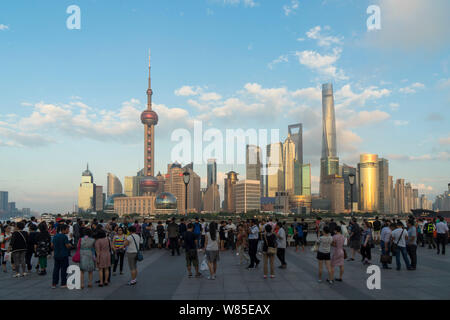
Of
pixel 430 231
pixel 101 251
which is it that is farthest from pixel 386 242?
pixel 101 251

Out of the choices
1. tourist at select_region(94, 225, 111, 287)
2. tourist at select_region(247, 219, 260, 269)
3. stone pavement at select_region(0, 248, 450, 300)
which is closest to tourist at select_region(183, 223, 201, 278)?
stone pavement at select_region(0, 248, 450, 300)

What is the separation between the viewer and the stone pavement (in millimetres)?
9570

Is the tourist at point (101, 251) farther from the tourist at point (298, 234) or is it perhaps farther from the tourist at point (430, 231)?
the tourist at point (430, 231)

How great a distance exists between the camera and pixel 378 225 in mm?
17469

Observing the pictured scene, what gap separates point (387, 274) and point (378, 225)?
17.7 ft

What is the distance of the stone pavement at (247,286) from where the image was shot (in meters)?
9.57

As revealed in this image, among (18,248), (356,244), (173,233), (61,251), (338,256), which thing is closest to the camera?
(61,251)

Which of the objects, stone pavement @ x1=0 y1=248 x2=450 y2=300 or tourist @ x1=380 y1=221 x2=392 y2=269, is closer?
stone pavement @ x1=0 y1=248 x2=450 y2=300

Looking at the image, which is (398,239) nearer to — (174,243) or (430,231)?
(430,231)

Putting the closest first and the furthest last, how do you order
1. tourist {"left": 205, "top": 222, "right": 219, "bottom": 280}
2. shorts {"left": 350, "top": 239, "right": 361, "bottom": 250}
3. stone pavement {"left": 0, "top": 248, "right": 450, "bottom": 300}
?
stone pavement {"left": 0, "top": 248, "right": 450, "bottom": 300}, tourist {"left": 205, "top": 222, "right": 219, "bottom": 280}, shorts {"left": 350, "top": 239, "right": 361, "bottom": 250}

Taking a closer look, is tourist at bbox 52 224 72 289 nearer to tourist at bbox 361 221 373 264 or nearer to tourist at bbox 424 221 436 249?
tourist at bbox 361 221 373 264

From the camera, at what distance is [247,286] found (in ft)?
35.4

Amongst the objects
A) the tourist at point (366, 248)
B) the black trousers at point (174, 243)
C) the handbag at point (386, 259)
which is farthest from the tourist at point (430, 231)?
the black trousers at point (174, 243)

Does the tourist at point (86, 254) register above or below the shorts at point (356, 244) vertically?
above
